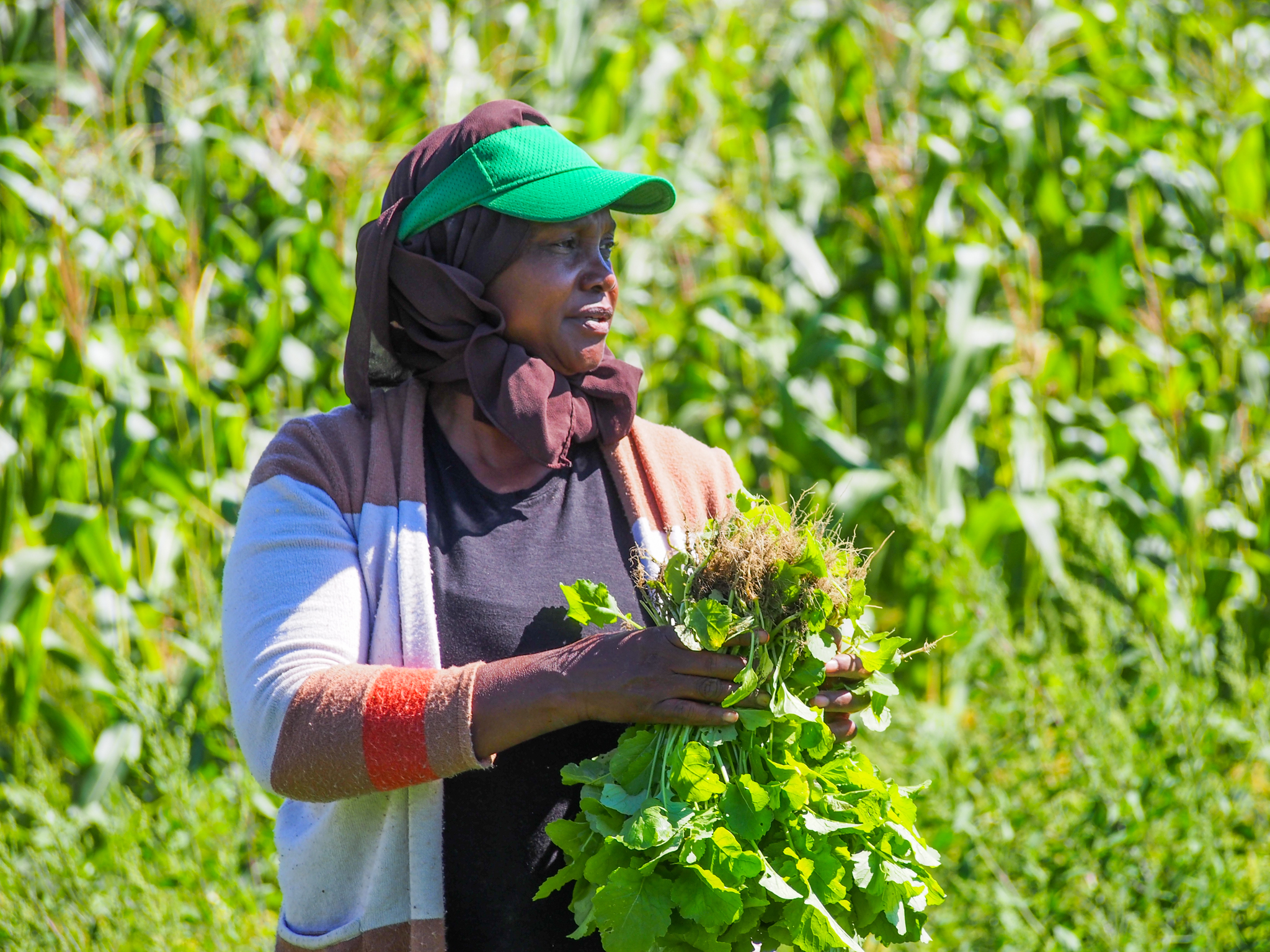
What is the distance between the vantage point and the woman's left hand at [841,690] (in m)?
1.25

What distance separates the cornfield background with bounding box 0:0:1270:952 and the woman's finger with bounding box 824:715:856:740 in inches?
31.9

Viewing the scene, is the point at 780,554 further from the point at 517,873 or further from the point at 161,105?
the point at 161,105

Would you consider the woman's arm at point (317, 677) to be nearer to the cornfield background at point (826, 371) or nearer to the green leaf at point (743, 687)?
the green leaf at point (743, 687)

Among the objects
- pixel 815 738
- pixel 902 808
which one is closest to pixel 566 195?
pixel 815 738

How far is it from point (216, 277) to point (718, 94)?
2085 mm

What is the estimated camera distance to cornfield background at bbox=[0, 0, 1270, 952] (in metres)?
2.35

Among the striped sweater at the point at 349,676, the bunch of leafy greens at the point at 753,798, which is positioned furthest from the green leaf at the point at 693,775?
the striped sweater at the point at 349,676

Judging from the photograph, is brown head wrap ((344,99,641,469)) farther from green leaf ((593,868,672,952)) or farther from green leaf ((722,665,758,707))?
green leaf ((593,868,672,952))

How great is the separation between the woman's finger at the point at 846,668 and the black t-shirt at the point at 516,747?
276 mm

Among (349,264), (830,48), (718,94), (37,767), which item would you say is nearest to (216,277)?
(349,264)

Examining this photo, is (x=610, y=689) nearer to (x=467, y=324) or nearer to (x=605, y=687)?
(x=605, y=687)

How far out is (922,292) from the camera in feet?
11.3

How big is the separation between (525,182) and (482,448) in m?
0.34

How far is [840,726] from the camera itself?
1363 mm
